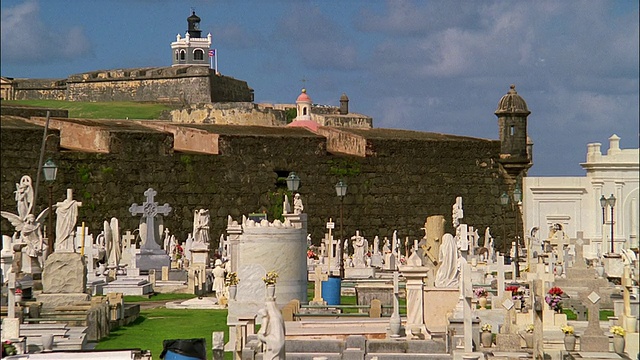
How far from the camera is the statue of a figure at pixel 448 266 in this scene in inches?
747

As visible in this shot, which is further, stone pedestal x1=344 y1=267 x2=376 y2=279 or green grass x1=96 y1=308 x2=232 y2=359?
stone pedestal x1=344 y1=267 x2=376 y2=279

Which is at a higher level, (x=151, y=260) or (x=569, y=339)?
(x=151, y=260)

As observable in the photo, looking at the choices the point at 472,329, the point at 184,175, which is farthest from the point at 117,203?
the point at 472,329

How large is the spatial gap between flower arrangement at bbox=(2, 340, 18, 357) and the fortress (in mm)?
20504

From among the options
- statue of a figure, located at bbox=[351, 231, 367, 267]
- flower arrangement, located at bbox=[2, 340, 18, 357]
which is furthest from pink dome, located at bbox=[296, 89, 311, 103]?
flower arrangement, located at bbox=[2, 340, 18, 357]

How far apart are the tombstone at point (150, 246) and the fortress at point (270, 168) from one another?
5218 mm

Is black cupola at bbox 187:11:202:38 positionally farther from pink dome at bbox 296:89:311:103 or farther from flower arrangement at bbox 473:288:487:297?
flower arrangement at bbox 473:288:487:297

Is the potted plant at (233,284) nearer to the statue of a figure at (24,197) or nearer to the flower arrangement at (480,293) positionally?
the flower arrangement at (480,293)

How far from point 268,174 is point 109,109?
32.4 m

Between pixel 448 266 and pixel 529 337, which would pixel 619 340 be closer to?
pixel 529 337

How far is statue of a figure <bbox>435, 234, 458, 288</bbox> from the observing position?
19.0 metres

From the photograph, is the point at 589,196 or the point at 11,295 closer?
the point at 11,295

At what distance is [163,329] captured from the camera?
19.1m

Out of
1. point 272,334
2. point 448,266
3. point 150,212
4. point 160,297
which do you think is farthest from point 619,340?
point 150,212
